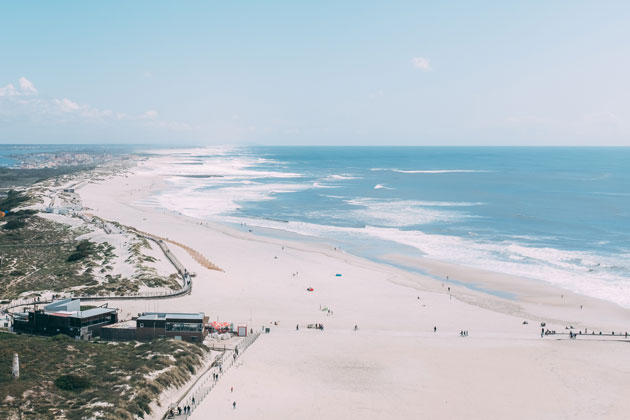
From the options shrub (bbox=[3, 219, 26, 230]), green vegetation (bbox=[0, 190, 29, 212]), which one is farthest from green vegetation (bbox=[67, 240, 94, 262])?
green vegetation (bbox=[0, 190, 29, 212])

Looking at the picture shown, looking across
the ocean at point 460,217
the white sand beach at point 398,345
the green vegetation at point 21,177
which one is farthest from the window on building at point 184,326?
the green vegetation at point 21,177

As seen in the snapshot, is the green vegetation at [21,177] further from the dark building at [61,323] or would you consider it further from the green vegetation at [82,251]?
the dark building at [61,323]

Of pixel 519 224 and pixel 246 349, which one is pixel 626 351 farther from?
pixel 519 224

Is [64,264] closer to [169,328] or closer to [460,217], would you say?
[169,328]

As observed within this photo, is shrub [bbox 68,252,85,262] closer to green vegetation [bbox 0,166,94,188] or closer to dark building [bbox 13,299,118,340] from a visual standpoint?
dark building [bbox 13,299,118,340]

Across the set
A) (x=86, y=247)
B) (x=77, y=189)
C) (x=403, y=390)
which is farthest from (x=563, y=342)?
(x=77, y=189)

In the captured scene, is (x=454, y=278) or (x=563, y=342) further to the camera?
(x=454, y=278)

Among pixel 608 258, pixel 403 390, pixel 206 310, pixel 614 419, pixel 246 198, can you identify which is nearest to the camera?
pixel 614 419

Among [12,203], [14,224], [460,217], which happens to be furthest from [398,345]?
[12,203]
